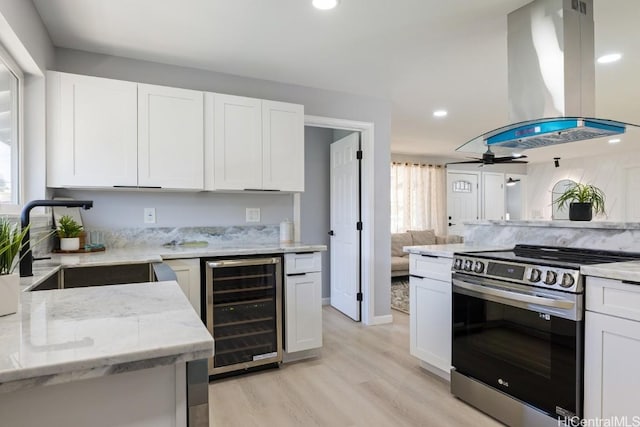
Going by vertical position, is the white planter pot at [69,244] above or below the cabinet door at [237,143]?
below

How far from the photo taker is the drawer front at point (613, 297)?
59.8 inches

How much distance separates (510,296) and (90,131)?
2.88 m

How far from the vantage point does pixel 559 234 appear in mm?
2350

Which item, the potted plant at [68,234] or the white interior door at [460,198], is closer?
the potted plant at [68,234]

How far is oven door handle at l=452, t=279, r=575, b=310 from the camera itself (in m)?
1.74

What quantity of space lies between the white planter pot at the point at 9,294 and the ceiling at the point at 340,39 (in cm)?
187

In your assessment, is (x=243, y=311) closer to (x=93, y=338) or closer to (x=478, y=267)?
(x=478, y=267)

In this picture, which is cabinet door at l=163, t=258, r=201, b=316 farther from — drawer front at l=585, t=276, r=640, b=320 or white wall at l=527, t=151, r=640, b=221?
white wall at l=527, t=151, r=640, b=221

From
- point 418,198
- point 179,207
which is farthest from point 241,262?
point 418,198

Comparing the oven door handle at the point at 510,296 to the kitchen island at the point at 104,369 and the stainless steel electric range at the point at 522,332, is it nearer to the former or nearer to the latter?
the stainless steel electric range at the point at 522,332

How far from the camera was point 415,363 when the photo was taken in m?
2.88

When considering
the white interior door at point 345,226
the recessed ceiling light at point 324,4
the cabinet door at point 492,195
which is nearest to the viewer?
the recessed ceiling light at point 324,4

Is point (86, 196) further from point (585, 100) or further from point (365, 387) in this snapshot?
point (585, 100)

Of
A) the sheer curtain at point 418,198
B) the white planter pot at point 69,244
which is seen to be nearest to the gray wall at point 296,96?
the white planter pot at point 69,244
